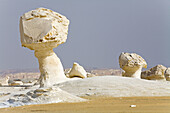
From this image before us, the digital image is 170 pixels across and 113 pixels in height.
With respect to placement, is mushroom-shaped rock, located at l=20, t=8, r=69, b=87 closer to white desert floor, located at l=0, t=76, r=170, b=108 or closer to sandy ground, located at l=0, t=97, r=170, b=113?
white desert floor, located at l=0, t=76, r=170, b=108

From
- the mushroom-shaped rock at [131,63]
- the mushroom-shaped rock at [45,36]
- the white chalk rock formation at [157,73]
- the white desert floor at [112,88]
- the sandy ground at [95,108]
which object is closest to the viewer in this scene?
the sandy ground at [95,108]

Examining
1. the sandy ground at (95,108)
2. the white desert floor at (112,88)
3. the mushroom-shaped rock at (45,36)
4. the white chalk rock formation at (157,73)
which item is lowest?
the white chalk rock formation at (157,73)

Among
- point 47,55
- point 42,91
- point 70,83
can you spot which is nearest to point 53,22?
point 47,55

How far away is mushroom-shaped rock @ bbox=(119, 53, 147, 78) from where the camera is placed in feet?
72.5

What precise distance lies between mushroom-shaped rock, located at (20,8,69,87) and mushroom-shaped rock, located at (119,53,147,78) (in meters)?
6.24

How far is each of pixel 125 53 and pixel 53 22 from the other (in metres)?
7.96

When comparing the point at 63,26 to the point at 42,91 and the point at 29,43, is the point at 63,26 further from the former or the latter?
the point at 42,91

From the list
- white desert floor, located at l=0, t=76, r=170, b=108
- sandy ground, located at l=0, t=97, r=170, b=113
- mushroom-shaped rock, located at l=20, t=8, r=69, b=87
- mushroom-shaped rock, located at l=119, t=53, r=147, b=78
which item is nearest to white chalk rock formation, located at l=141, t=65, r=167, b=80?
mushroom-shaped rock, located at l=119, t=53, r=147, b=78

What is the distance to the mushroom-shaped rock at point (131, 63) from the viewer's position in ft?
72.5

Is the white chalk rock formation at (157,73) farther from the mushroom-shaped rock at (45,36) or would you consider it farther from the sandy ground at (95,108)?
the sandy ground at (95,108)

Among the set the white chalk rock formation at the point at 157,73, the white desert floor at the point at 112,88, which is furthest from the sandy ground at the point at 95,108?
the white chalk rock formation at the point at 157,73

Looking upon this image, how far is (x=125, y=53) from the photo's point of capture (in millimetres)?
23094

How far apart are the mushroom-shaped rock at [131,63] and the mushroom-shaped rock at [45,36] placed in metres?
6.24

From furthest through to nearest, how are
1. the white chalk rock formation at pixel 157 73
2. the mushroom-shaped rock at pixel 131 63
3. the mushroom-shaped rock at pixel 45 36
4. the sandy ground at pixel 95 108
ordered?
1. the white chalk rock formation at pixel 157 73
2. the mushroom-shaped rock at pixel 131 63
3. the mushroom-shaped rock at pixel 45 36
4. the sandy ground at pixel 95 108
